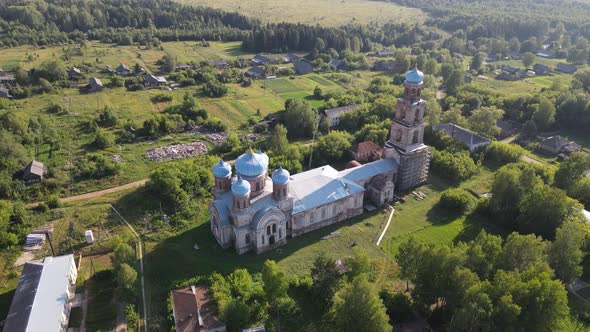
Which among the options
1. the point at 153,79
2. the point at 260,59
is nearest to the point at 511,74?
the point at 260,59

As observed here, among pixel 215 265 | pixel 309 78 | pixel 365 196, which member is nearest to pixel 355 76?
pixel 309 78

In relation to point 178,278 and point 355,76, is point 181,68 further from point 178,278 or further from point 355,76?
point 178,278

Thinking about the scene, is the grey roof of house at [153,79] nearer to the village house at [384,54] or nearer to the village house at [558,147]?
the village house at [384,54]

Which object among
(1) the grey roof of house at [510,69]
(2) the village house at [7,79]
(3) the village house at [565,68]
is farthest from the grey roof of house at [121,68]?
(3) the village house at [565,68]

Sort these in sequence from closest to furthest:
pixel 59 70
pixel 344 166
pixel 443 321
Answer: pixel 443 321
pixel 344 166
pixel 59 70

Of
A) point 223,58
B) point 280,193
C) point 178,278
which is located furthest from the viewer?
point 223,58
